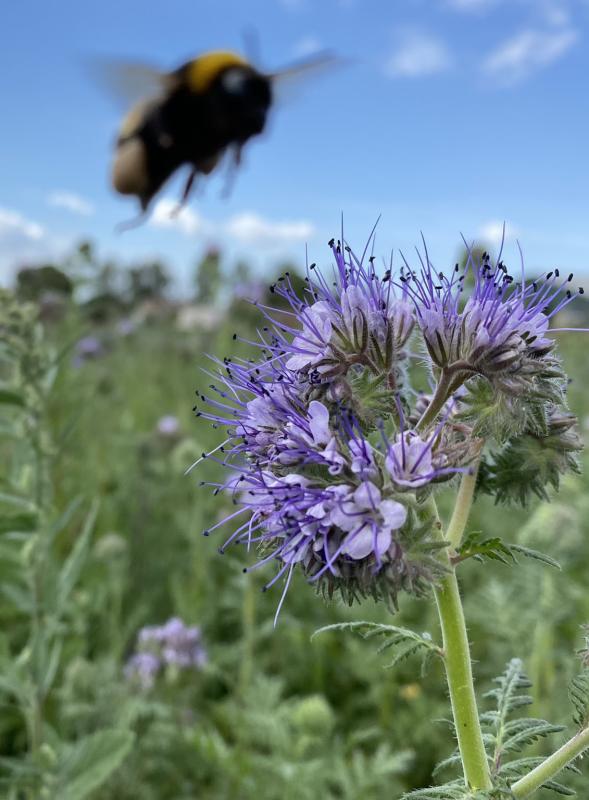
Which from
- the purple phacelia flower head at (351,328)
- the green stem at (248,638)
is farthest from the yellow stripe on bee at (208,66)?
the purple phacelia flower head at (351,328)

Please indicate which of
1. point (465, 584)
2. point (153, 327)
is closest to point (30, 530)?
point (465, 584)

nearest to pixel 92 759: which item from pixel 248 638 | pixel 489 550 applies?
pixel 248 638

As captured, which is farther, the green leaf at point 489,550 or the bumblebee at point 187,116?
the bumblebee at point 187,116

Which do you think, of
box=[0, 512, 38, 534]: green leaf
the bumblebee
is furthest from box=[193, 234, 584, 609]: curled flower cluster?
the bumblebee

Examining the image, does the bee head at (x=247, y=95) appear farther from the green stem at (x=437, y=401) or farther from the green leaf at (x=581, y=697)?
the green leaf at (x=581, y=697)

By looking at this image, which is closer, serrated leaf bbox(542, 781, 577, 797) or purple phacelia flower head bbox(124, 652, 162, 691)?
serrated leaf bbox(542, 781, 577, 797)

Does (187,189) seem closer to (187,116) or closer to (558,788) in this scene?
(187,116)

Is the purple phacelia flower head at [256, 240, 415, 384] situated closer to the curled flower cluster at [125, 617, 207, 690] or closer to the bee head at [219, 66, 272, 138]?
the curled flower cluster at [125, 617, 207, 690]
